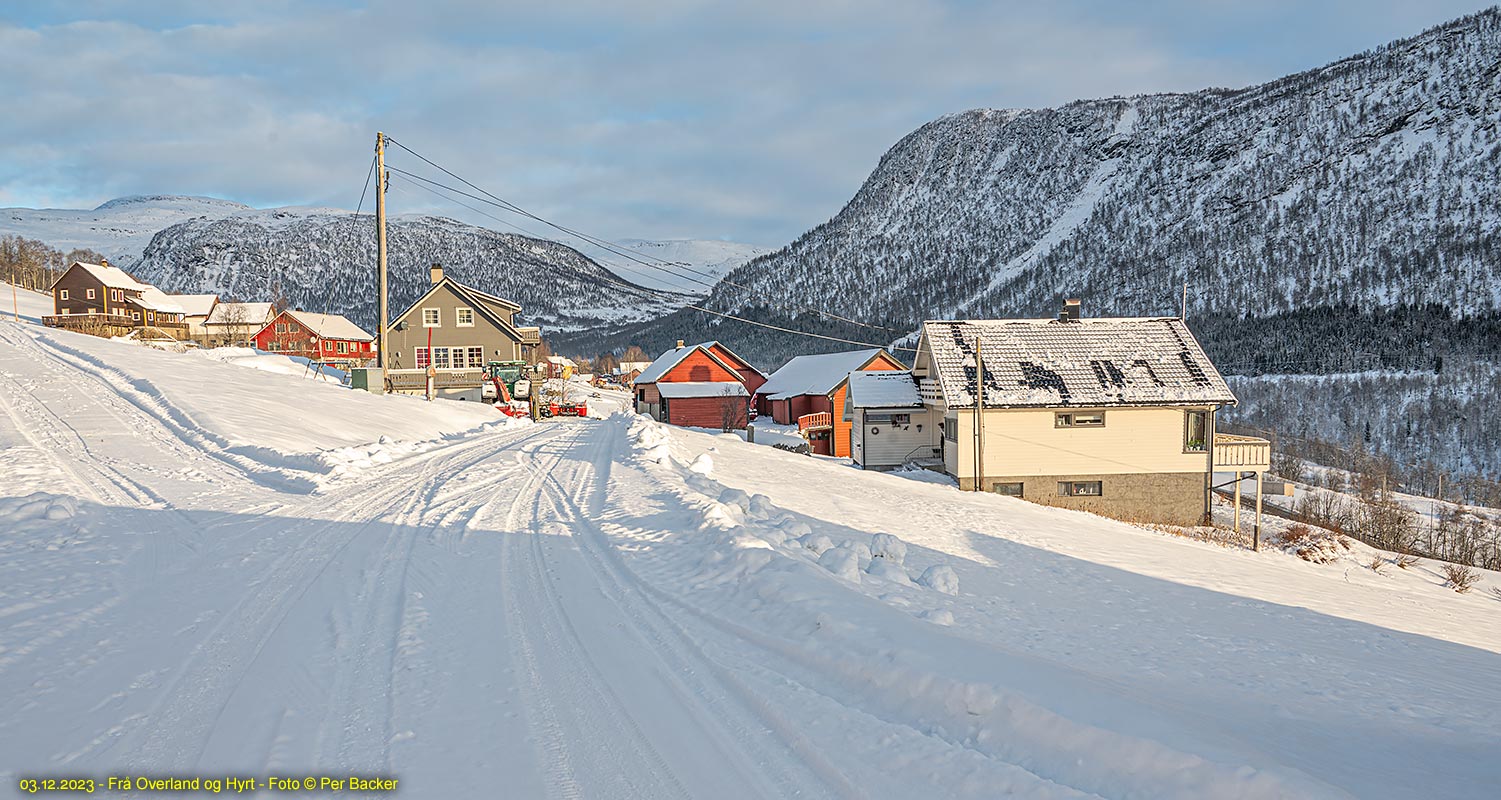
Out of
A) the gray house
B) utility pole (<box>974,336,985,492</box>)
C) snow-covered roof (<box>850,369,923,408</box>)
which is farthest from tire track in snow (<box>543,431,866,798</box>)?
the gray house

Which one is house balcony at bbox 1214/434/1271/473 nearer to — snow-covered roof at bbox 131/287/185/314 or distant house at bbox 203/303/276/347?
distant house at bbox 203/303/276/347

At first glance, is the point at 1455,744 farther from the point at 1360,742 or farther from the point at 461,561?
the point at 461,561

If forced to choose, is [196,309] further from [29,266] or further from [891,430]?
[891,430]

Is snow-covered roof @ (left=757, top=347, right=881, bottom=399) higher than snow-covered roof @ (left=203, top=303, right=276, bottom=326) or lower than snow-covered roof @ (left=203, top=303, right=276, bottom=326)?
lower

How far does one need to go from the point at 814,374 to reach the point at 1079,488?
25.4m

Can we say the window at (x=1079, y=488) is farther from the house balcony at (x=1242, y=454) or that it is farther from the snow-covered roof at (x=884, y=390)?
the snow-covered roof at (x=884, y=390)

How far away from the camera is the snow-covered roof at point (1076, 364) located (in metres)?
31.1

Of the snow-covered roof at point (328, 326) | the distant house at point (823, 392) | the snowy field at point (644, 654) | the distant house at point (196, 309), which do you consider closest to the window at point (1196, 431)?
the snowy field at point (644, 654)

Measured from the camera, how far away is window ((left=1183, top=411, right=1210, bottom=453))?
3144cm

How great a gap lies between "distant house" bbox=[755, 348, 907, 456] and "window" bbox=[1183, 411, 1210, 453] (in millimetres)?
18107

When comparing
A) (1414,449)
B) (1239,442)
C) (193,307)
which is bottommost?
(1414,449)

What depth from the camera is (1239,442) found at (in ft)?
103

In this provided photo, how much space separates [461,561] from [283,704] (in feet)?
13.4

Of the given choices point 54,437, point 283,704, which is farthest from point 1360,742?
point 54,437
